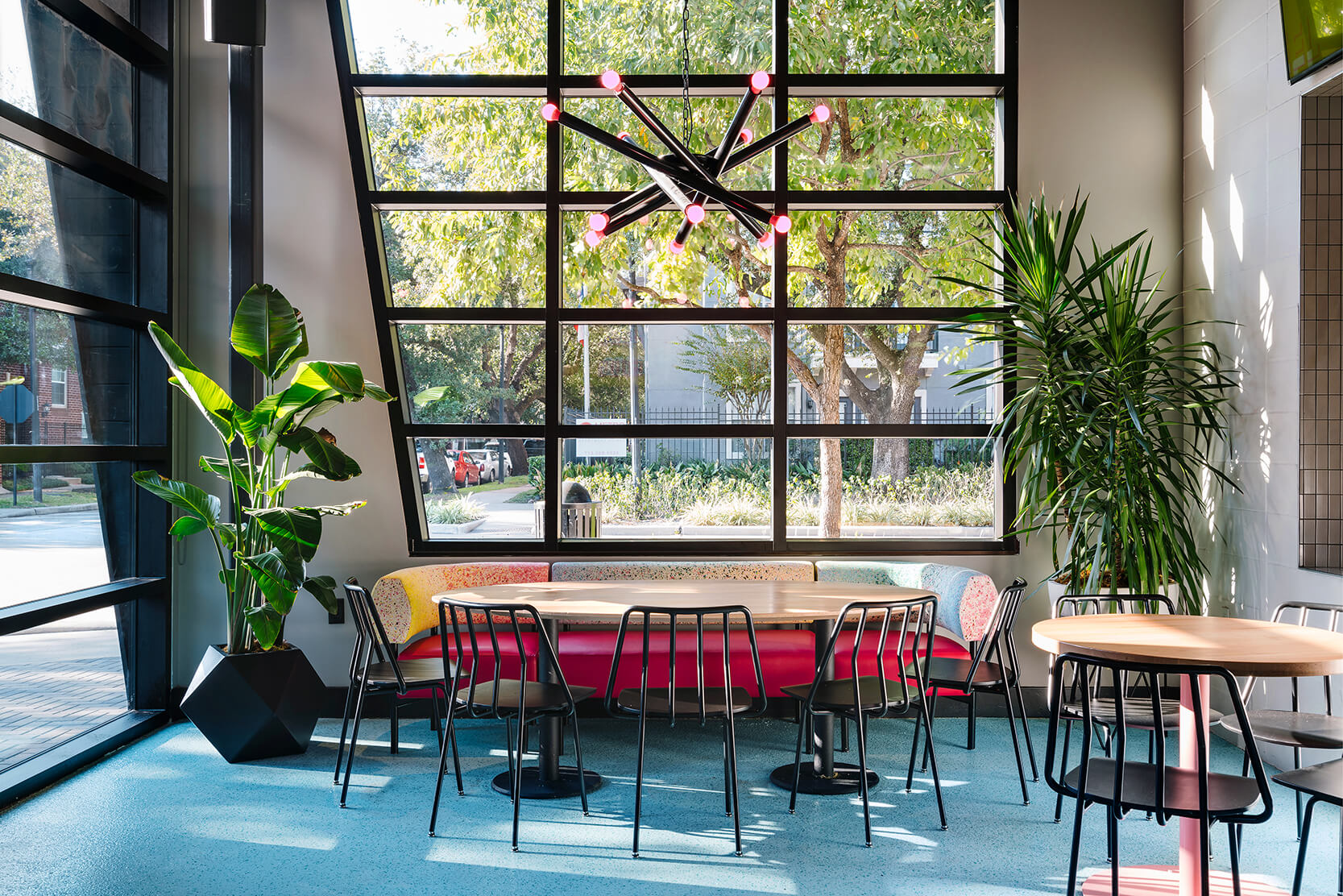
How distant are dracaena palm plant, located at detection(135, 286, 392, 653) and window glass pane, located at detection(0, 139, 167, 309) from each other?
58cm

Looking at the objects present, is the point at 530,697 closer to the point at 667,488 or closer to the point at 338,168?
the point at 667,488

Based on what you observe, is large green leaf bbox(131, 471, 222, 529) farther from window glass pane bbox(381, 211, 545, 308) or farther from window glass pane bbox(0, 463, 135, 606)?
window glass pane bbox(381, 211, 545, 308)

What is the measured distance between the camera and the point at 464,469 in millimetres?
5504

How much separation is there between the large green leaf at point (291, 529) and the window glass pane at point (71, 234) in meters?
1.44

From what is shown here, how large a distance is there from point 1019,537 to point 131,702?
4.79 m

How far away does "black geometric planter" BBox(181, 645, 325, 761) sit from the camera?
4.25 m

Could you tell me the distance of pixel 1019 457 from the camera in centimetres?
478

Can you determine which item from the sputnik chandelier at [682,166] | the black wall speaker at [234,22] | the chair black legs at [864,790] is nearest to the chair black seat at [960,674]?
the chair black legs at [864,790]

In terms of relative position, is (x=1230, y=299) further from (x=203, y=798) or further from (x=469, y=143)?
(x=203, y=798)

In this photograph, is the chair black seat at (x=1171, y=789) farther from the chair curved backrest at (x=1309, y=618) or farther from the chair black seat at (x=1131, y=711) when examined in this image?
the chair curved backrest at (x=1309, y=618)

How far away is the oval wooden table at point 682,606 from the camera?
361cm

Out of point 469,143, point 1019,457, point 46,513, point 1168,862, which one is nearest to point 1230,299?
point 1019,457

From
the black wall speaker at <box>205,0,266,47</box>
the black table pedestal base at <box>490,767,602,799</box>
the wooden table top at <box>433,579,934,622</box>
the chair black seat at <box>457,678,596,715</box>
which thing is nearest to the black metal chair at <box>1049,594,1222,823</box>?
the wooden table top at <box>433,579,934,622</box>

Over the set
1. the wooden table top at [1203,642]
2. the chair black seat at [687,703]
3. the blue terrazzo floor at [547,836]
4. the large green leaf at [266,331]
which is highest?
the large green leaf at [266,331]
